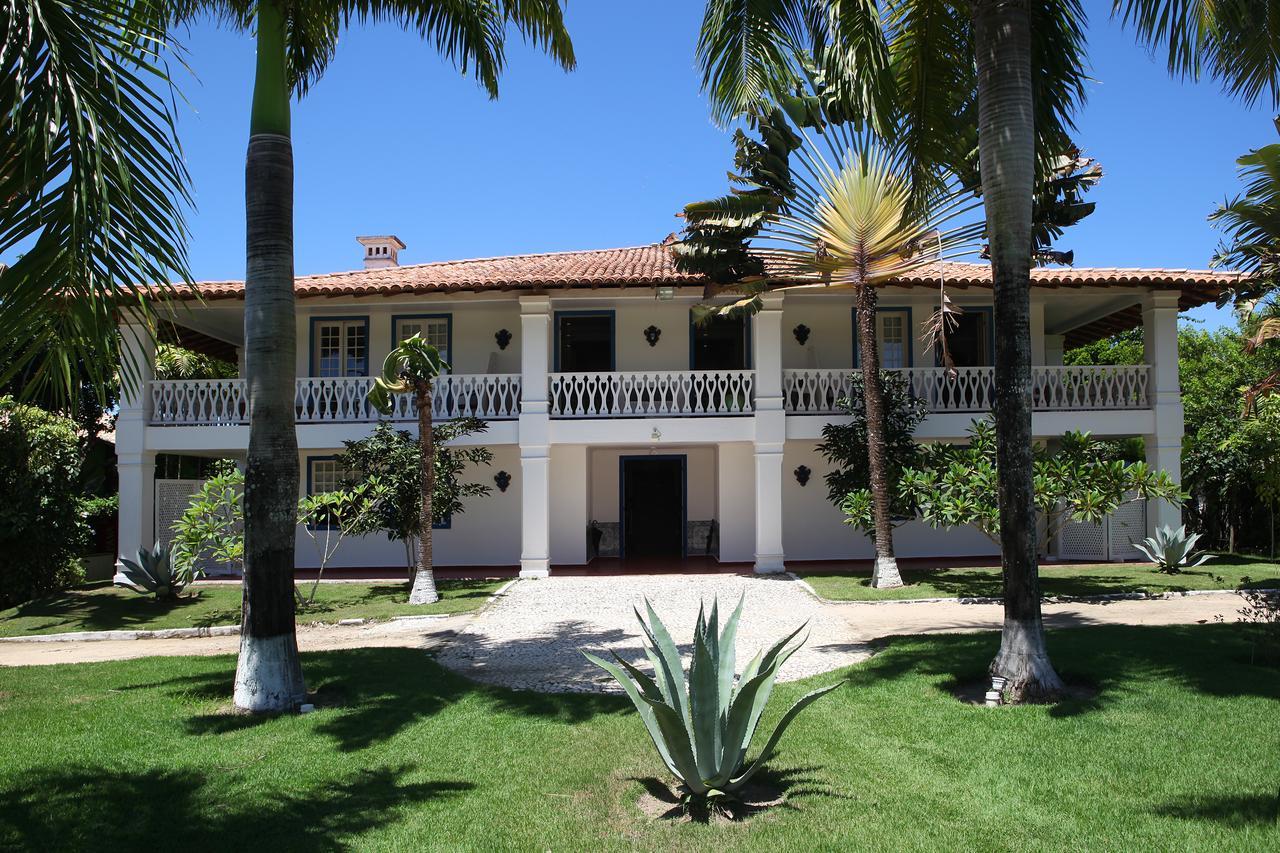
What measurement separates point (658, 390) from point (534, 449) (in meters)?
2.73

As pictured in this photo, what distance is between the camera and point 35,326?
3.50m

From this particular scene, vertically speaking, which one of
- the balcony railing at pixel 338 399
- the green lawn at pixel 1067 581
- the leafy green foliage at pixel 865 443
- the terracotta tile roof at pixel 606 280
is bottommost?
the green lawn at pixel 1067 581

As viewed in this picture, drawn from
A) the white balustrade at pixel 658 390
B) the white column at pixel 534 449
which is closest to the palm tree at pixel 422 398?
the white column at pixel 534 449

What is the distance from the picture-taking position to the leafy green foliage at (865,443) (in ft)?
45.0

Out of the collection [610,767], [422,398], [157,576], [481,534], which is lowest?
[610,767]

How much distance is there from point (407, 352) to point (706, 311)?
15.2 feet

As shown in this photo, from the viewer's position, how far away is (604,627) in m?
10.9

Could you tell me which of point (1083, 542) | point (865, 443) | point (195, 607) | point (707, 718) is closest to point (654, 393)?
point (865, 443)

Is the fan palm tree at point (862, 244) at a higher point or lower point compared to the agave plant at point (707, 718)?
higher

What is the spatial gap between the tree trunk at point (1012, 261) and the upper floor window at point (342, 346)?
44.5ft

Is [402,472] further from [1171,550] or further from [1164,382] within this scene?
[1164,382]

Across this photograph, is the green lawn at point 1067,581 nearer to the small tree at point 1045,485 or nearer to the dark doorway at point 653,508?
the small tree at point 1045,485

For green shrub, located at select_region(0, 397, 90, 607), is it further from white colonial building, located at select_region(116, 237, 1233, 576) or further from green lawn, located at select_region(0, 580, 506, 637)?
white colonial building, located at select_region(116, 237, 1233, 576)

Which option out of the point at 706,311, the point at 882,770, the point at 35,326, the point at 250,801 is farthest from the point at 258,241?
the point at 706,311
